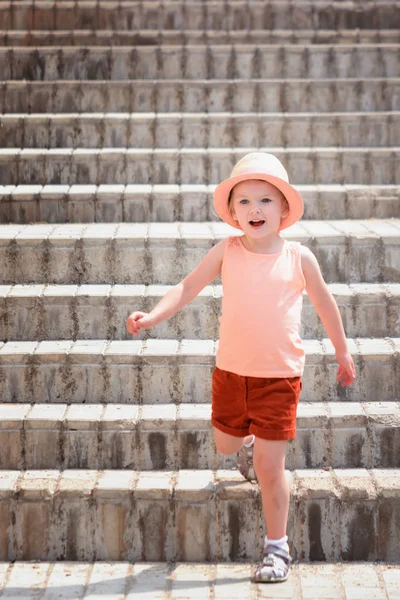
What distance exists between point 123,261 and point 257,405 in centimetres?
136

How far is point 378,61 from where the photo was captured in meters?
5.69

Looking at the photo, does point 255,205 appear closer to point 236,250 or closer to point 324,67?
point 236,250

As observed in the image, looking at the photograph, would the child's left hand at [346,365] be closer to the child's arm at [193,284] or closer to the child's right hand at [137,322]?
the child's arm at [193,284]

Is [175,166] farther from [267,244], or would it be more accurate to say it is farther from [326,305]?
[326,305]

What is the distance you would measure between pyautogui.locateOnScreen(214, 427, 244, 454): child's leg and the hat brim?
717 mm

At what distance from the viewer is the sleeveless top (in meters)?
2.90

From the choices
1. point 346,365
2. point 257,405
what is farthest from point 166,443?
point 346,365

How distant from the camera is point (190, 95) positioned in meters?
5.33

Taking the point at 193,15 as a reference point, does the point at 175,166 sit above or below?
below

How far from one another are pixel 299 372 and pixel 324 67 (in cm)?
326

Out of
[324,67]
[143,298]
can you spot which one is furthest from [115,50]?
[143,298]

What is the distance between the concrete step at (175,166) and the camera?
191 inches

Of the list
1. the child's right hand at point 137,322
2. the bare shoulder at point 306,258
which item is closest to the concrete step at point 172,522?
the child's right hand at point 137,322

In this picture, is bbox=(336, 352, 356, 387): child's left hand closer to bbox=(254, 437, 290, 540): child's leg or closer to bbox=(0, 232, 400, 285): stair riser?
bbox=(254, 437, 290, 540): child's leg
